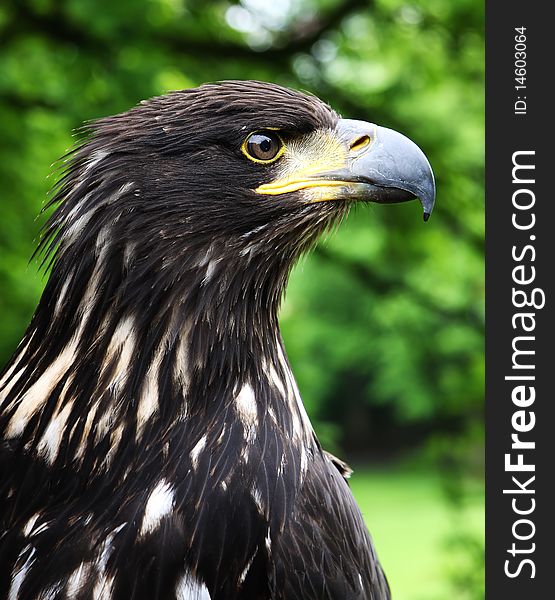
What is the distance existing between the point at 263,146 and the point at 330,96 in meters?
5.11

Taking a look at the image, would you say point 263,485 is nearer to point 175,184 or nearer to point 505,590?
point 175,184

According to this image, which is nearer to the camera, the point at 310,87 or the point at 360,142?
the point at 360,142

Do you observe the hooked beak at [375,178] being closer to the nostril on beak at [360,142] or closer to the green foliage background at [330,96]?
the nostril on beak at [360,142]

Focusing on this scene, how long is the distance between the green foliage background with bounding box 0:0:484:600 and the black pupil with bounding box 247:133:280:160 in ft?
10.9

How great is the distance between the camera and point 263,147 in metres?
2.82

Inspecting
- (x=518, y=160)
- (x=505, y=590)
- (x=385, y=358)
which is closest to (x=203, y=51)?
(x=518, y=160)

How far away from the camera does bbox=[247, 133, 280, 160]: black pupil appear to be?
2.80 m

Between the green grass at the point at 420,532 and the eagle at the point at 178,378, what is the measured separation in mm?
5424

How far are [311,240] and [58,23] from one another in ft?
16.1

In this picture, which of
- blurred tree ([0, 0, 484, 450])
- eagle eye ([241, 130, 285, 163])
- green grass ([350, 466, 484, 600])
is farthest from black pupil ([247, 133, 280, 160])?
green grass ([350, 466, 484, 600])

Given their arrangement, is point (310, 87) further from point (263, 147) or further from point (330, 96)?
point (263, 147)

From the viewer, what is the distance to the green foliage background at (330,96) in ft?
20.9

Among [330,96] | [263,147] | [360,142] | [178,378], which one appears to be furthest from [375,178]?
[330,96]

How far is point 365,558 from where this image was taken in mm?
2959
